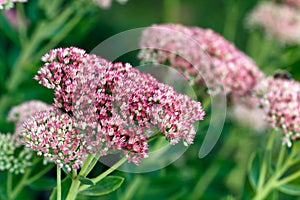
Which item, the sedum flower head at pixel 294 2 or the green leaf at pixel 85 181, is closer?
the green leaf at pixel 85 181

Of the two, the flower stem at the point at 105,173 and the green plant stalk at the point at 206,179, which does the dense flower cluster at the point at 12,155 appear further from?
the green plant stalk at the point at 206,179

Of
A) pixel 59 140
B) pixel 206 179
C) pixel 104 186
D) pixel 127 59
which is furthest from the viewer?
pixel 127 59

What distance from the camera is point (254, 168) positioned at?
1332mm

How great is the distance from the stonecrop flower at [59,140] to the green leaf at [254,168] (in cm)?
58

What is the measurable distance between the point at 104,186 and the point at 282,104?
53 cm

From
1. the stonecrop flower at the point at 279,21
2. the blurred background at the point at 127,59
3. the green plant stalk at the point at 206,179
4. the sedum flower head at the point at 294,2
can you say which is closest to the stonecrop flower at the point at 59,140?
the blurred background at the point at 127,59

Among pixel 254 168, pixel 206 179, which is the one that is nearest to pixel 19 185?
Answer: pixel 254 168

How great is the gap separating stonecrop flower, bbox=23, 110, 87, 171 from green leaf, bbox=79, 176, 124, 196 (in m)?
0.10

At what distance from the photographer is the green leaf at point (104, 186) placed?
0.93 meters

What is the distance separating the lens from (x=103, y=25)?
9.96 ft

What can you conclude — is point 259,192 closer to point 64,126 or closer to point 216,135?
point 216,135

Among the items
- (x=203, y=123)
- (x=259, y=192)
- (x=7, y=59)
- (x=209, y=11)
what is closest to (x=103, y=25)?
(x=209, y=11)

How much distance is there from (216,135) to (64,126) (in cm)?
46

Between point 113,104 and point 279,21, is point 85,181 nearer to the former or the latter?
point 113,104
